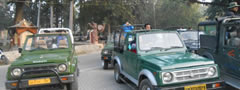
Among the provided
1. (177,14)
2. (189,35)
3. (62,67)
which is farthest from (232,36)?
(177,14)

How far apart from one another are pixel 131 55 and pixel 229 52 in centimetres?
242

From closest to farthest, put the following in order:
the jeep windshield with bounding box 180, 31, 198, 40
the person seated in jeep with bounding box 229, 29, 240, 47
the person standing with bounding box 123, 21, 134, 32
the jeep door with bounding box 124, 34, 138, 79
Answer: the person seated in jeep with bounding box 229, 29, 240, 47
the jeep door with bounding box 124, 34, 138, 79
the person standing with bounding box 123, 21, 134, 32
the jeep windshield with bounding box 180, 31, 198, 40

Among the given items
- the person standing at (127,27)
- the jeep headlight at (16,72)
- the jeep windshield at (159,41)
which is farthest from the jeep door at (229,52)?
the jeep headlight at (16,72)

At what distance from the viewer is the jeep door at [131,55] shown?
5.18m

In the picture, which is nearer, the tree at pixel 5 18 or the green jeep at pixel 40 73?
the green jeep at pixel 40 73

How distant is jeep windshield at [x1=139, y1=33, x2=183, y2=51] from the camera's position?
5.16m

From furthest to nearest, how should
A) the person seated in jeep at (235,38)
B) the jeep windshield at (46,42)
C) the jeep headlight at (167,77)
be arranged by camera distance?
1. the jeep windshield at (46,42)
2. the person seated in jeep at (235,38)
3. the jeep headlight at (167,77)

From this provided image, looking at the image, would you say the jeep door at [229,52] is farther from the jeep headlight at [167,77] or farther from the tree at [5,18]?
the tree at [5,18]

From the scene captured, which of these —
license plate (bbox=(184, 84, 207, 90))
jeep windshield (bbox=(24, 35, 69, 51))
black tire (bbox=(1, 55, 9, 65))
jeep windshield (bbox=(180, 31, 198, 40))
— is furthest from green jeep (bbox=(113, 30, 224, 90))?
black tire (bbox=(1, 55, 9, 65))

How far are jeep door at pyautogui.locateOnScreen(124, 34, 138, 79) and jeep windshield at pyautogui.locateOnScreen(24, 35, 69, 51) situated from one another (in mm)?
1953

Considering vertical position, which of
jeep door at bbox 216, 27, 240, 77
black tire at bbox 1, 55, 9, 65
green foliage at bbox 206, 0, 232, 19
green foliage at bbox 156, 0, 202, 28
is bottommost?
black tire at bbox 1, 55, 9, 65

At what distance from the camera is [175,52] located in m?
5.03

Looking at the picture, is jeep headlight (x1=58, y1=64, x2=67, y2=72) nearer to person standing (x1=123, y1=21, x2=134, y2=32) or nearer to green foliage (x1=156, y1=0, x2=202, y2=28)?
person standing (x1=123, y1=21, x2=134, y2=32)

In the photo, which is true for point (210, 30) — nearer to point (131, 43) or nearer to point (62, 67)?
Answer: point (131, 43)
